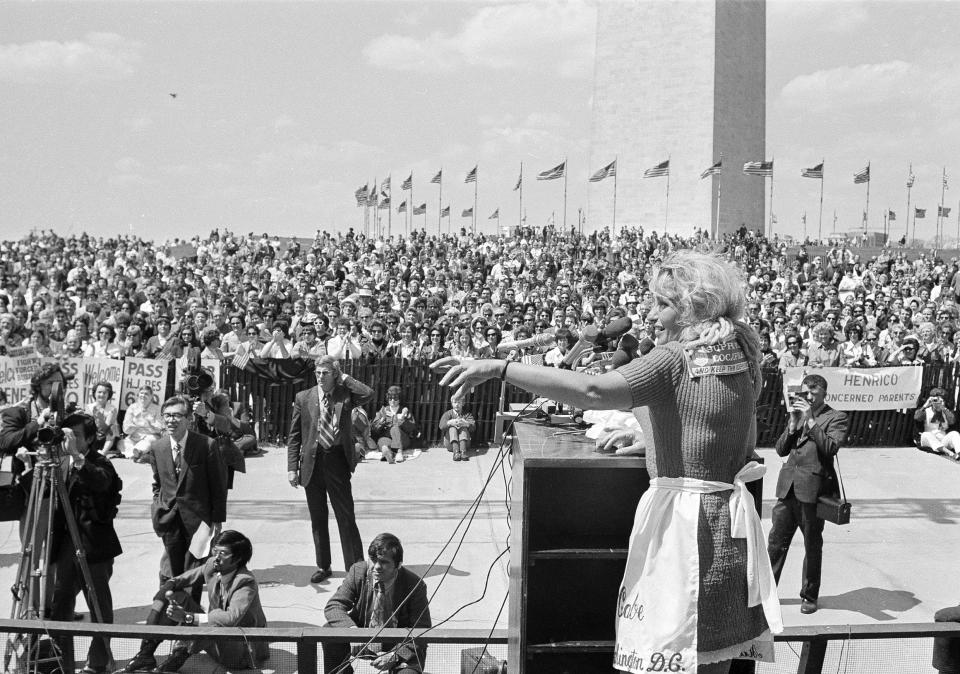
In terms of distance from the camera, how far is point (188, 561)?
609cm

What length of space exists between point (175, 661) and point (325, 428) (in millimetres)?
2581

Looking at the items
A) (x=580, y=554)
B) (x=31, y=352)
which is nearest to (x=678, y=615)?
(x=580, y=554)

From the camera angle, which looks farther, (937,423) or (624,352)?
(937,423)

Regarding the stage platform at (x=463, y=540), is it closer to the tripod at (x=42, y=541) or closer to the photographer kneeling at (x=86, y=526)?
the photographer kneeling at (x=86, y=526)

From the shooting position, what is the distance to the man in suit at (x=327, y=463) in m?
6.97

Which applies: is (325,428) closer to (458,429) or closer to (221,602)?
(221,602)

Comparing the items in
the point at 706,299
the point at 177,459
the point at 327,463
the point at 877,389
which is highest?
the point at 706,299

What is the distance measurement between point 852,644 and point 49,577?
168 inches

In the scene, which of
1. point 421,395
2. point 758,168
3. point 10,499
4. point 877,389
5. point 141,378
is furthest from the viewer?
point 758,168

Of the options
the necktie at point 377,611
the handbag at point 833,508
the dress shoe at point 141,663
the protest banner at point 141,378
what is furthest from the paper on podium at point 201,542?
the protest banner at point 141,378

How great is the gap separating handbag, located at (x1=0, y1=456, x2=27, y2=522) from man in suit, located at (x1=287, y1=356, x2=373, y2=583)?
223 centimetres

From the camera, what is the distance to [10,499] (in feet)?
17.1

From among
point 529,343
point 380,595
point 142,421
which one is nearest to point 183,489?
point 380,595

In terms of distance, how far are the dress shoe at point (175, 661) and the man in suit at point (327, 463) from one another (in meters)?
2.29
